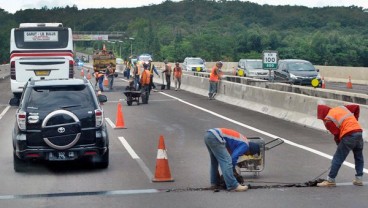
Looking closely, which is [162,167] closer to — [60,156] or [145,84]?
[60,156]

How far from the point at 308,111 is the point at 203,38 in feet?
344

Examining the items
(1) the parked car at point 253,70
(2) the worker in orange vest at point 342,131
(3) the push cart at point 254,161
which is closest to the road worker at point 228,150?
(3) the push cart at point 254,161

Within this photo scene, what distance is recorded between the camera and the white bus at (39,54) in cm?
3142

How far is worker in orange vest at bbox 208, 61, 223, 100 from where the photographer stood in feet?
106

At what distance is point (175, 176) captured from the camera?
12555 mm

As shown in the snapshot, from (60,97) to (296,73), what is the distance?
27946 millimetres

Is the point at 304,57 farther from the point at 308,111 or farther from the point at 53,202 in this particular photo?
the point at 53,202

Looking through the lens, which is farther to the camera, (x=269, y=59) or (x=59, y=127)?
(x=269, y=59)

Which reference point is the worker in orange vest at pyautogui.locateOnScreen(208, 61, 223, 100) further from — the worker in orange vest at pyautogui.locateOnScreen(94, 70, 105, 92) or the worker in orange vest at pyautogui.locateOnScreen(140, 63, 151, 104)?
the worker in orange vest at pyautogui.locateOnScreen(94, 70, 105, 92)

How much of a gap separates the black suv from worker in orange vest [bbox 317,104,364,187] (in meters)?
4.14

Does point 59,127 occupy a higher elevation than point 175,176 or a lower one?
higher

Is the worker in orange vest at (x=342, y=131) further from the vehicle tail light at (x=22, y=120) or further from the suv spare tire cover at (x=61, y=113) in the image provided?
the vehicle tail light at (x=22, y=120)

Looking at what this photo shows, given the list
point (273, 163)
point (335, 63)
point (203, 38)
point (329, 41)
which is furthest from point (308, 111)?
A: point (203, 38)

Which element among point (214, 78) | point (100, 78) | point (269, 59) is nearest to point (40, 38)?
point (214, 78)
